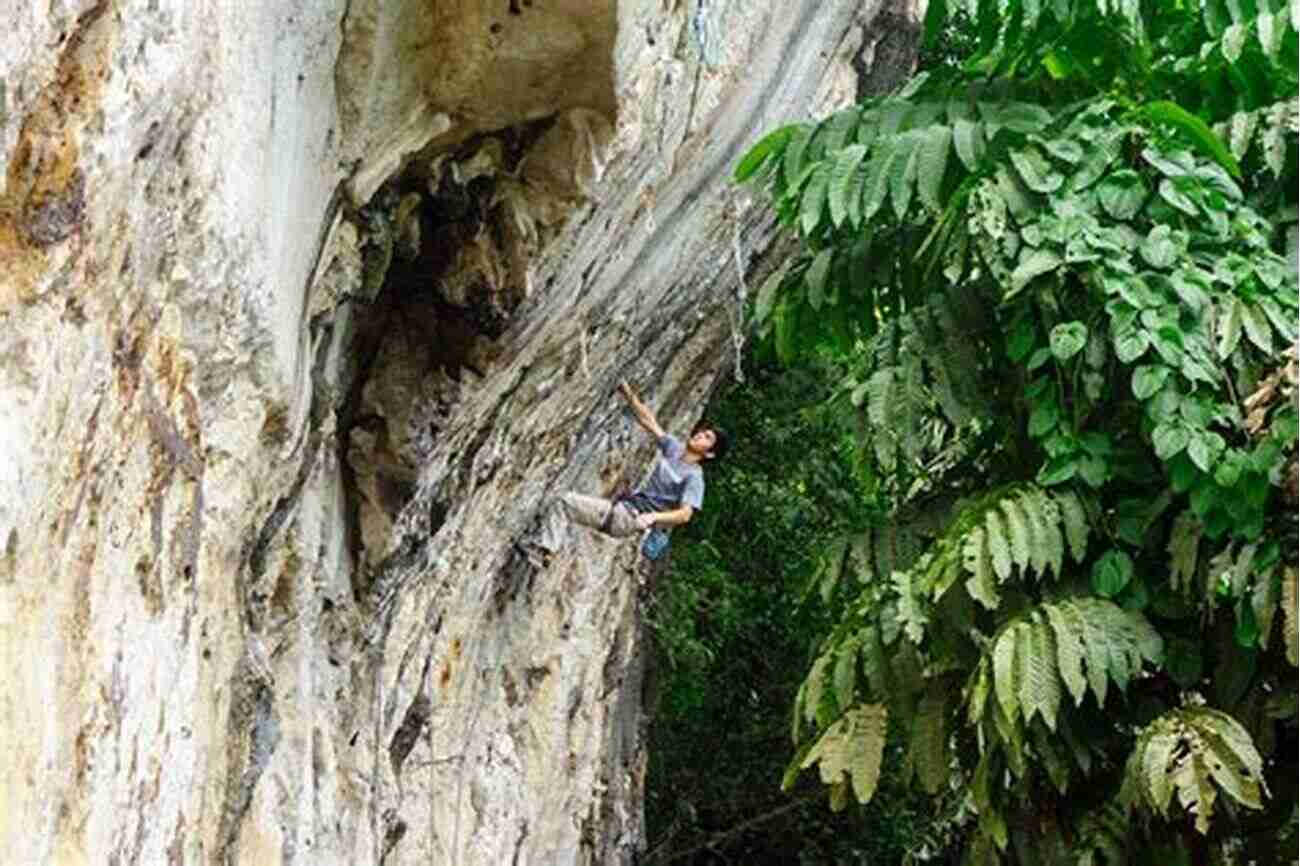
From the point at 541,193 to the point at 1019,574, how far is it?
1.80 metres

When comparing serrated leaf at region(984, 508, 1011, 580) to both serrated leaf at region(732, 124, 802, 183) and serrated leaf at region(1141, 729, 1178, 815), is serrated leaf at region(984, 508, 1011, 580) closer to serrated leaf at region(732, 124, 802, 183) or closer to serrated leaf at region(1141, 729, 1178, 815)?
serrated leaf at region(1141, 729, 1178, 815)

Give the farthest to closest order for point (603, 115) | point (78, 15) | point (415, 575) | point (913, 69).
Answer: point (913, 69), point (415, 575), point (603, 115), point (78, 15)

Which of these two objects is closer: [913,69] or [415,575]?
[415,575]

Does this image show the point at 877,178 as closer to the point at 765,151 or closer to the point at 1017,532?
the point at 765,151

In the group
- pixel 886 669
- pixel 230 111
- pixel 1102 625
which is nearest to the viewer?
pixel 230 111

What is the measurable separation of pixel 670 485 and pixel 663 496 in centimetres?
5

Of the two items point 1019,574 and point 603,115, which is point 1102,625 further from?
point 603,115

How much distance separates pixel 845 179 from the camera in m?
4.62

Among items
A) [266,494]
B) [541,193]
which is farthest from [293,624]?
[541,193]

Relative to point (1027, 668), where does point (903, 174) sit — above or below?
above

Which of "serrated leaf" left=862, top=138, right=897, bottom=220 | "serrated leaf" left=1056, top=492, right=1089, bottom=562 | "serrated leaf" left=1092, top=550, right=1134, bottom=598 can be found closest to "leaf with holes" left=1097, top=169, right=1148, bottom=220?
"serrated leaf" left=862, top=138, right=897, bottom=220

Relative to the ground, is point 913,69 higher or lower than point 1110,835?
higher

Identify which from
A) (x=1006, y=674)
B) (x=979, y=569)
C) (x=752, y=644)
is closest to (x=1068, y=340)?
(x=979, y=569)

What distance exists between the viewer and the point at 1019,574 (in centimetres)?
434
